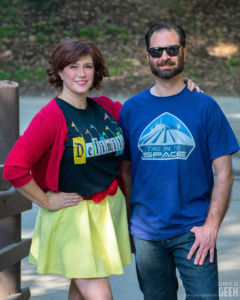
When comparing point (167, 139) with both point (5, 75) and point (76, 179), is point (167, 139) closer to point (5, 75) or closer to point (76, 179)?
point (76, 179)

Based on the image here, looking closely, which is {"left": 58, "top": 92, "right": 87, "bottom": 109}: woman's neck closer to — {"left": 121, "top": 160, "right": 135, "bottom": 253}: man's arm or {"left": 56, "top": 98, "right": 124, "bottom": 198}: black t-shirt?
{"left": 56, "top": 98, "right": 124, "bottom": 198}: black t-shirt

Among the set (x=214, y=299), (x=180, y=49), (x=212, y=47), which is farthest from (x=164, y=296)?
(x=212, y=47)

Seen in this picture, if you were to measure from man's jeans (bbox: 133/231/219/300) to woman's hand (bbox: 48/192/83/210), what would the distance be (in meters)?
0.36

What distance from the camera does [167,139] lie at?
327 centimetres

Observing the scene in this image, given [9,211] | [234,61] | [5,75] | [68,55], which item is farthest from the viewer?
[234,61]

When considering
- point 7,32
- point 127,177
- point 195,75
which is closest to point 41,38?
point 7,32

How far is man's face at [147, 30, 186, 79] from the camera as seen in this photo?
10.9ft

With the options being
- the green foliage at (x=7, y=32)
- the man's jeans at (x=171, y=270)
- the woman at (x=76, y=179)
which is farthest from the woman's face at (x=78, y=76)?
the green foliage at (x=7, y=32)

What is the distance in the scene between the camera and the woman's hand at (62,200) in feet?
11.0

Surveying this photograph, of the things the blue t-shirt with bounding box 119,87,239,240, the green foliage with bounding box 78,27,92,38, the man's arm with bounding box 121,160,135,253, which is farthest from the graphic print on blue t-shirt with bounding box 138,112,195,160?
the green foliage with bounding box 78,27,92,38

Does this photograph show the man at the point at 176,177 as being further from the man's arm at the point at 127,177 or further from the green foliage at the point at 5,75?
the green foliage at the point at 5,75

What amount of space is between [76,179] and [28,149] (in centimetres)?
30

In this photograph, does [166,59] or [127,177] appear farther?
[127,177]

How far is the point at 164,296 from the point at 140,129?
33.9 inches
